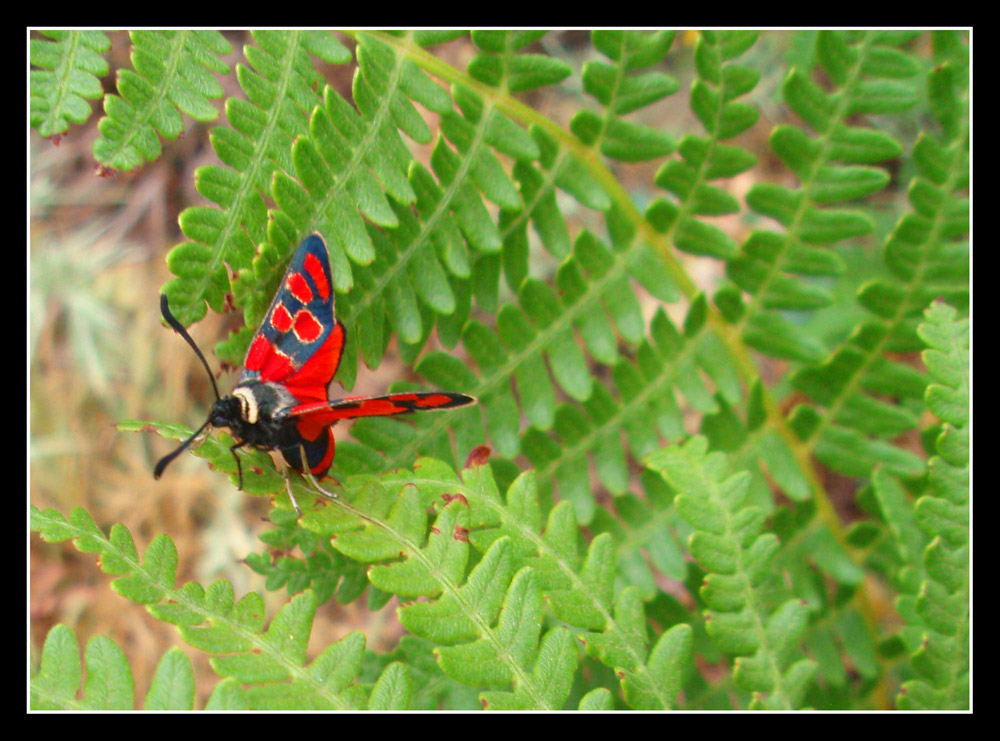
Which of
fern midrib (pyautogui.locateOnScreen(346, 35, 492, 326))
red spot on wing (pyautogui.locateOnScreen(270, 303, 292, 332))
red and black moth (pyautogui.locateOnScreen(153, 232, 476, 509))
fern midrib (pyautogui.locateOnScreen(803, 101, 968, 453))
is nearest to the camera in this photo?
red and black moth (pyautogui.locateOnScreen(153, 232, 476, 509))

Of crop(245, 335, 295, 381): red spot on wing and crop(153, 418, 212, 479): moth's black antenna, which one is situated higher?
crop(245, 335, 295, 381): red spot on wing

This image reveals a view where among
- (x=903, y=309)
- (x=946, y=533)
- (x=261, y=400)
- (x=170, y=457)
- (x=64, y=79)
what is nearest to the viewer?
Result: (x=170, y=457)

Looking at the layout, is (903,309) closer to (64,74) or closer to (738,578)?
(738,578)

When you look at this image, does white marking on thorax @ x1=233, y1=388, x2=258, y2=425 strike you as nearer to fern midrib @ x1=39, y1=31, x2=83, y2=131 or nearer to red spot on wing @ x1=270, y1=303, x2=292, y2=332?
red spot on wing @ x1=270, y1=303, x2=292, y2=332

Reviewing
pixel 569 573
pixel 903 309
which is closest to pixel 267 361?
pixel 569 573

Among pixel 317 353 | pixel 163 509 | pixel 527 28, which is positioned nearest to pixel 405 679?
pixel 317 353

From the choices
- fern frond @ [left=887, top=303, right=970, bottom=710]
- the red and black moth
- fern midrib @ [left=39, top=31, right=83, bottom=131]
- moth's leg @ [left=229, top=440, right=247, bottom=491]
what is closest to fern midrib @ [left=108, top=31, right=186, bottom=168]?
fern midrib @ [left=39, top=31, right=83, bottom=131]

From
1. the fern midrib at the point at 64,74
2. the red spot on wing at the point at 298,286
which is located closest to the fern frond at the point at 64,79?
the fern midrib at the point at 64,74

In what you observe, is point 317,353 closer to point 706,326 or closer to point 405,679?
point 405,679
